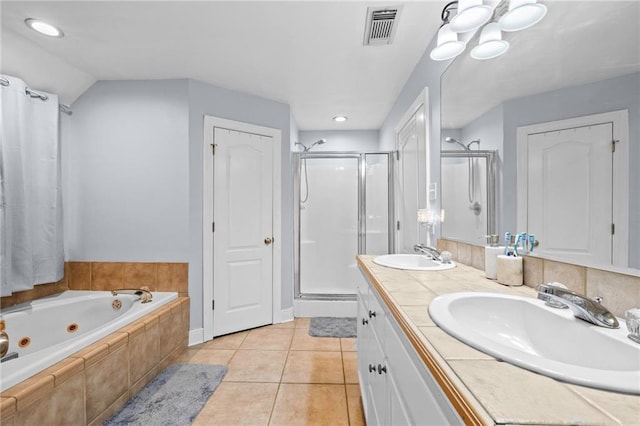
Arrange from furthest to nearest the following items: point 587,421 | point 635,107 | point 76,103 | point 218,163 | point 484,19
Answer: point 218,163
point 76,103
point 484,19
point 635,107
point 587,421

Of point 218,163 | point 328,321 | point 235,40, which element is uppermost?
point 235,40

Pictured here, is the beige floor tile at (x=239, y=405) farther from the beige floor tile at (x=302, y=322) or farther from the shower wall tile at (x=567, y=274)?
the shower wall tile at (x=567, y=274)

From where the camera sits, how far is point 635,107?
2.26 ft

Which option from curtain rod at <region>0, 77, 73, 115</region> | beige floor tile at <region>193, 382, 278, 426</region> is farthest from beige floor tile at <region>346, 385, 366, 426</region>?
curtain rod at <region>0, 77, 73, 115</region>

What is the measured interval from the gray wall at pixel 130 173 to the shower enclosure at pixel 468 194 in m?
2.10

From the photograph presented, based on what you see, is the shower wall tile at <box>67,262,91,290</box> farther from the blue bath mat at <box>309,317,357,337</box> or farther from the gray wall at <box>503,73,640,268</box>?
the gray wall at <box>503,73,640,268</box>

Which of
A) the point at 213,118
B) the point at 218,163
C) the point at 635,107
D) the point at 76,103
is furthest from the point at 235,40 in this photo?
the point at 635,107

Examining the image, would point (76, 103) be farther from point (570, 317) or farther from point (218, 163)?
point (570, 317)

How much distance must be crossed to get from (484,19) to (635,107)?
0.77 m

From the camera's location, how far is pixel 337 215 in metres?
3.29

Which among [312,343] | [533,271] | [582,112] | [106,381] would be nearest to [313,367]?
[312,343]

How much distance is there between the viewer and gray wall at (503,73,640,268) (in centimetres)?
69

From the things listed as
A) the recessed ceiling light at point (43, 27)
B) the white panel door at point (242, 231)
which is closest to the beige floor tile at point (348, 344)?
the white panel door at point (242, 231)

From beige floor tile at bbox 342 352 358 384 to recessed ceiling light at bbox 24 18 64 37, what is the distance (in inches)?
121
